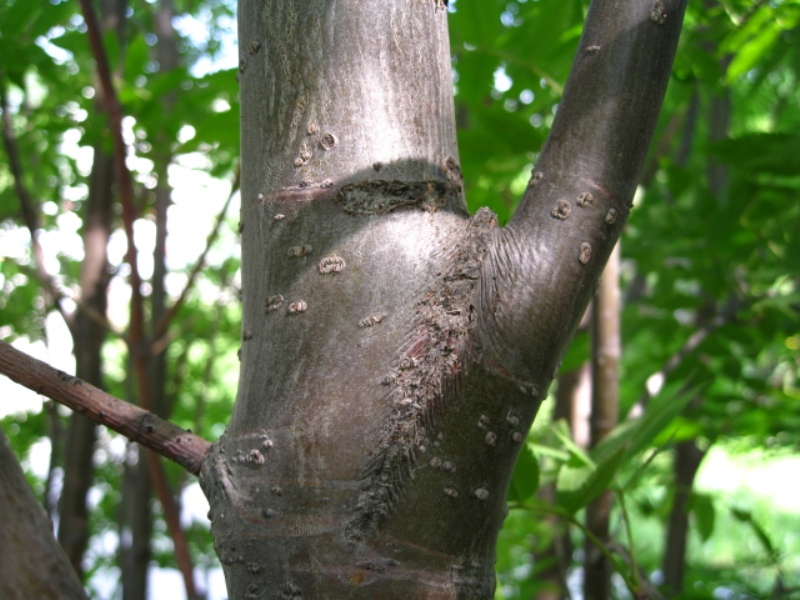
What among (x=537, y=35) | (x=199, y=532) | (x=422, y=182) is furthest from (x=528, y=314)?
(x=199, y=532)

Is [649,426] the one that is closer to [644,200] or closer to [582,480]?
[582,480]

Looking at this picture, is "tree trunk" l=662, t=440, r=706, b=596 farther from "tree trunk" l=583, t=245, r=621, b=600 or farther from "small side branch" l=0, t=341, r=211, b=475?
"small side branch" l=0, t=341, r=211, b=475

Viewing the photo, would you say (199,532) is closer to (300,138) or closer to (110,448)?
(110,448)

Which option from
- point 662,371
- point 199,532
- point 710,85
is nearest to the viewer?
point 710,85

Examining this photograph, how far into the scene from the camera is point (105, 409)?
0.63 meters

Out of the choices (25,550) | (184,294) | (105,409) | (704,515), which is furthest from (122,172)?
(704,515)

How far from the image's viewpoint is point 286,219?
0.64 metres

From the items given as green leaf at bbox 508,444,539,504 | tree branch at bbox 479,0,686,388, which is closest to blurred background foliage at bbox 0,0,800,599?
green leaf at bbox 508,444,539,504

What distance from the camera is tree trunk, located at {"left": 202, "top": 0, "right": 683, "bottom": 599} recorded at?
1.83 feet

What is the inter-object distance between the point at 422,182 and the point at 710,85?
0.87 meters

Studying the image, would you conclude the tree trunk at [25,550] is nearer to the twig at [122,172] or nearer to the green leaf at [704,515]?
the twig at [122,172]

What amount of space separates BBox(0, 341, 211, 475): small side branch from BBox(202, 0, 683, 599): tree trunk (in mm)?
32

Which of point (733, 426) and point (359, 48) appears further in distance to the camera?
point (733, 426)

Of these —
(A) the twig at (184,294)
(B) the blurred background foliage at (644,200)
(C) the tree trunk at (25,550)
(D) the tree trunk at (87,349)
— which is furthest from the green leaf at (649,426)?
(D) the tree trunk at (87,349)
